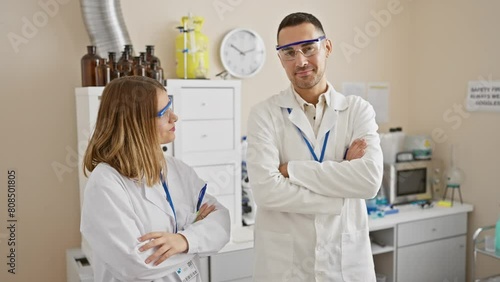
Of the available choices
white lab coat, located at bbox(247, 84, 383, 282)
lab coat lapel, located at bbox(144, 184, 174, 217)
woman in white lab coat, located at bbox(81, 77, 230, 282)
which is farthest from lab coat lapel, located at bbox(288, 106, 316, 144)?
lab coat lapel, located at bbox(144, 184, 174, 217)

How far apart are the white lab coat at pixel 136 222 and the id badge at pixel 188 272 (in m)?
0.02

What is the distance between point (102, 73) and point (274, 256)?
135 cm

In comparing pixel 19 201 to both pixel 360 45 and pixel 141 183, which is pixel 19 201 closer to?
pixel 141 183

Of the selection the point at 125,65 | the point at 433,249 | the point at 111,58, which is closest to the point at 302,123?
the point at 125,65

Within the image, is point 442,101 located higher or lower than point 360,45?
lower

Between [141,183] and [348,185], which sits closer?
[141,183]

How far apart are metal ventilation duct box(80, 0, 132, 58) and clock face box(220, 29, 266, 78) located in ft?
2.57

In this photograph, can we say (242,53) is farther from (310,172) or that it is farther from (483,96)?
(483,96)

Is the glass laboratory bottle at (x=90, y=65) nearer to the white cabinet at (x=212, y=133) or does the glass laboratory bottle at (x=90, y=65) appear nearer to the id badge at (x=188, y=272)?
the white cabinet at (x=212, y=133)

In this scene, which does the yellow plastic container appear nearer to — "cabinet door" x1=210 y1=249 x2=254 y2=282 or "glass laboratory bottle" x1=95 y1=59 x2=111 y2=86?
"glass laboratory bottle" x1=95 y1=59 x2=111 y2=86

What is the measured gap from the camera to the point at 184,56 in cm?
290

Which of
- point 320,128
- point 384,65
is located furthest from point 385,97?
point 320,128

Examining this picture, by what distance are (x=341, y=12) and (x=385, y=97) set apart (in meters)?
0.82

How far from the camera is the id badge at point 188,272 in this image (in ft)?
5.35
